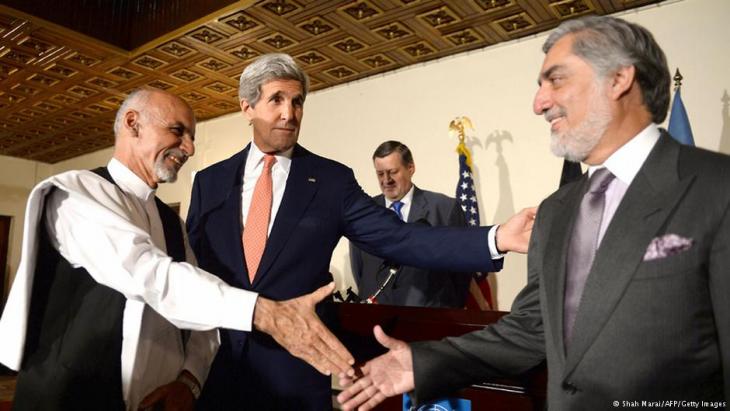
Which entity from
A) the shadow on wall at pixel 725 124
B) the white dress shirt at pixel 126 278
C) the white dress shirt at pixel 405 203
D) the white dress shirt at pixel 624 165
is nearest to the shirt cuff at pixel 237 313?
the white dress shirt at pixel 126 278

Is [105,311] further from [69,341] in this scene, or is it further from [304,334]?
[304,334]

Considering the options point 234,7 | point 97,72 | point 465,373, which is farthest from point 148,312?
point 97,72

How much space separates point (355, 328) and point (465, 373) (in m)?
0.75

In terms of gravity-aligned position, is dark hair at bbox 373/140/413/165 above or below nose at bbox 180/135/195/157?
above

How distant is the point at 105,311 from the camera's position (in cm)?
165

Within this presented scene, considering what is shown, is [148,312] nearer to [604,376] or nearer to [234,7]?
[604,376]

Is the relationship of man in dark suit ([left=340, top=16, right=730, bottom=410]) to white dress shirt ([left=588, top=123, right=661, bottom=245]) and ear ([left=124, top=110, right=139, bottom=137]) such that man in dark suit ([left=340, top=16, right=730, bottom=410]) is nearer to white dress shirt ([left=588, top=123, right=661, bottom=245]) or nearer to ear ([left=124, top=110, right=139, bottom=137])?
white dress shirt ([left=588, top=123, right=661, bottom=245])

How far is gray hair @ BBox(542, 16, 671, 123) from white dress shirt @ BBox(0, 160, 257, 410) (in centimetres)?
120

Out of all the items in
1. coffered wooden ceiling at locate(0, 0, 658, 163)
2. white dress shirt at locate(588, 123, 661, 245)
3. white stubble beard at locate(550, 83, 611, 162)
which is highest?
coffered wooden ceiling at locate(0, 0, 658, 163)

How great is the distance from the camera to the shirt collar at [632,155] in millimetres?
1302

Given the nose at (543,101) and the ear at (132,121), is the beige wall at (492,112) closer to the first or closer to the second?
the nose at (543,101)

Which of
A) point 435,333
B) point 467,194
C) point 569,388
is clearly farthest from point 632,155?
point 467,194

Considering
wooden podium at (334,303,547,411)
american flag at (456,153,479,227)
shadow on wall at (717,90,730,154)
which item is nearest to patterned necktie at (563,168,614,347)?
wooden podium at (334,303,547,411)

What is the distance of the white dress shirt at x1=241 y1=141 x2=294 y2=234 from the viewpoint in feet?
6.79
